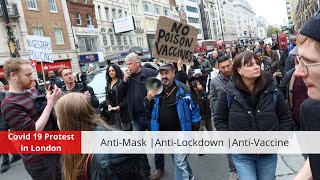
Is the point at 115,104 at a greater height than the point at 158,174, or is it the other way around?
the point at 115,104

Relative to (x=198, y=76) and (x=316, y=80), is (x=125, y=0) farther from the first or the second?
(x=316, y=80)

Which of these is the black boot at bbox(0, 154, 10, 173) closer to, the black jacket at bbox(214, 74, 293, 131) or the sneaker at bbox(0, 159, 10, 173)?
the sneaker at bbox(0, 159, 10, 173)

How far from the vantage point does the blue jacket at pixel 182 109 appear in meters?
3.75

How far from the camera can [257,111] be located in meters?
2.71

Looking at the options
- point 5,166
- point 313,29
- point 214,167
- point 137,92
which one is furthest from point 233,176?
point 5,166

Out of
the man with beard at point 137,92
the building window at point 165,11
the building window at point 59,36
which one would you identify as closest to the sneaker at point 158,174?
the man with beard at point 137,92

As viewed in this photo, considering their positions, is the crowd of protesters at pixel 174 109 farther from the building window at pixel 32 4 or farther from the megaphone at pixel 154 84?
the building window at pixel 32 4

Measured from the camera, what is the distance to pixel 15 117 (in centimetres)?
279

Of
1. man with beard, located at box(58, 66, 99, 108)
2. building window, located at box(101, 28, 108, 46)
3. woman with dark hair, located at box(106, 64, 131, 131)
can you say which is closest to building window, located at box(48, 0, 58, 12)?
building window, located at box(101, 28, 108, 46)

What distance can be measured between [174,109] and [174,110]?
0.04 ft

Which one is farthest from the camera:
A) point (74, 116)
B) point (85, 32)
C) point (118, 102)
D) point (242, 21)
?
point (242, 21)

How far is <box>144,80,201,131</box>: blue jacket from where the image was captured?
375cm

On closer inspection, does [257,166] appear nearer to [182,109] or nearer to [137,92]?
[182,109]

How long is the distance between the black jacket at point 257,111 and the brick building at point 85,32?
30.9 meters
